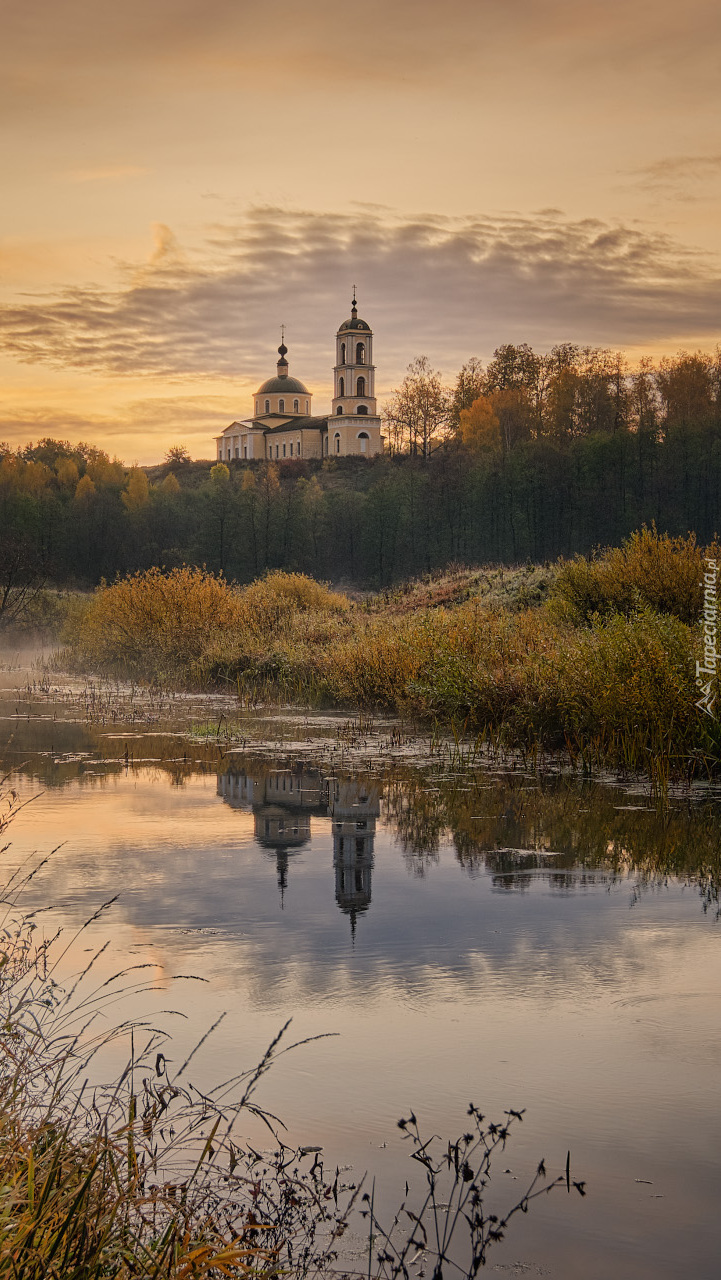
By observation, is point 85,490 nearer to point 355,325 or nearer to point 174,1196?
point 355,325

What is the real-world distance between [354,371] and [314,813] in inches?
4222

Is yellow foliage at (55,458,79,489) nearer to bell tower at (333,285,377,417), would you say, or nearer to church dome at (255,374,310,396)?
bell tower at (333,285,377,417)

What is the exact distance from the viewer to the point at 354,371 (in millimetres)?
115250

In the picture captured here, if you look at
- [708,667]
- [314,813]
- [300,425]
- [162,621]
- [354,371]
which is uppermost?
[354,371]

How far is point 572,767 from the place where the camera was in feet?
46.4

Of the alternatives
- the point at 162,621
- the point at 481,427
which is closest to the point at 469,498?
the point at 481,427

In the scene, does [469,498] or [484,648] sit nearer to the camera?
[484,648]

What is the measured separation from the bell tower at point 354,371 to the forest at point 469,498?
1065 inches

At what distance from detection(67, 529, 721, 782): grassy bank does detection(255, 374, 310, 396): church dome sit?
313ft

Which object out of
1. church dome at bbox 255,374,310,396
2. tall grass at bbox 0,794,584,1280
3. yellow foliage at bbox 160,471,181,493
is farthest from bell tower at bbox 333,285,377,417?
tall grass at bbox 0,794,584,1280

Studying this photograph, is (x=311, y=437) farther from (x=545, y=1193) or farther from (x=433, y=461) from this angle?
(x=545, y=1193)

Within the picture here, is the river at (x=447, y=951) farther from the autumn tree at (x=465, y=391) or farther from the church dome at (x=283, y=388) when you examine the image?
the church dome at (x=283, y=388)

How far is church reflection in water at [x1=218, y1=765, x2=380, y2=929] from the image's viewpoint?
9.12 meters

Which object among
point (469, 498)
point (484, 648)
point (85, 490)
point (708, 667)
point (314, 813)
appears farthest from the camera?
point (85, 490)
